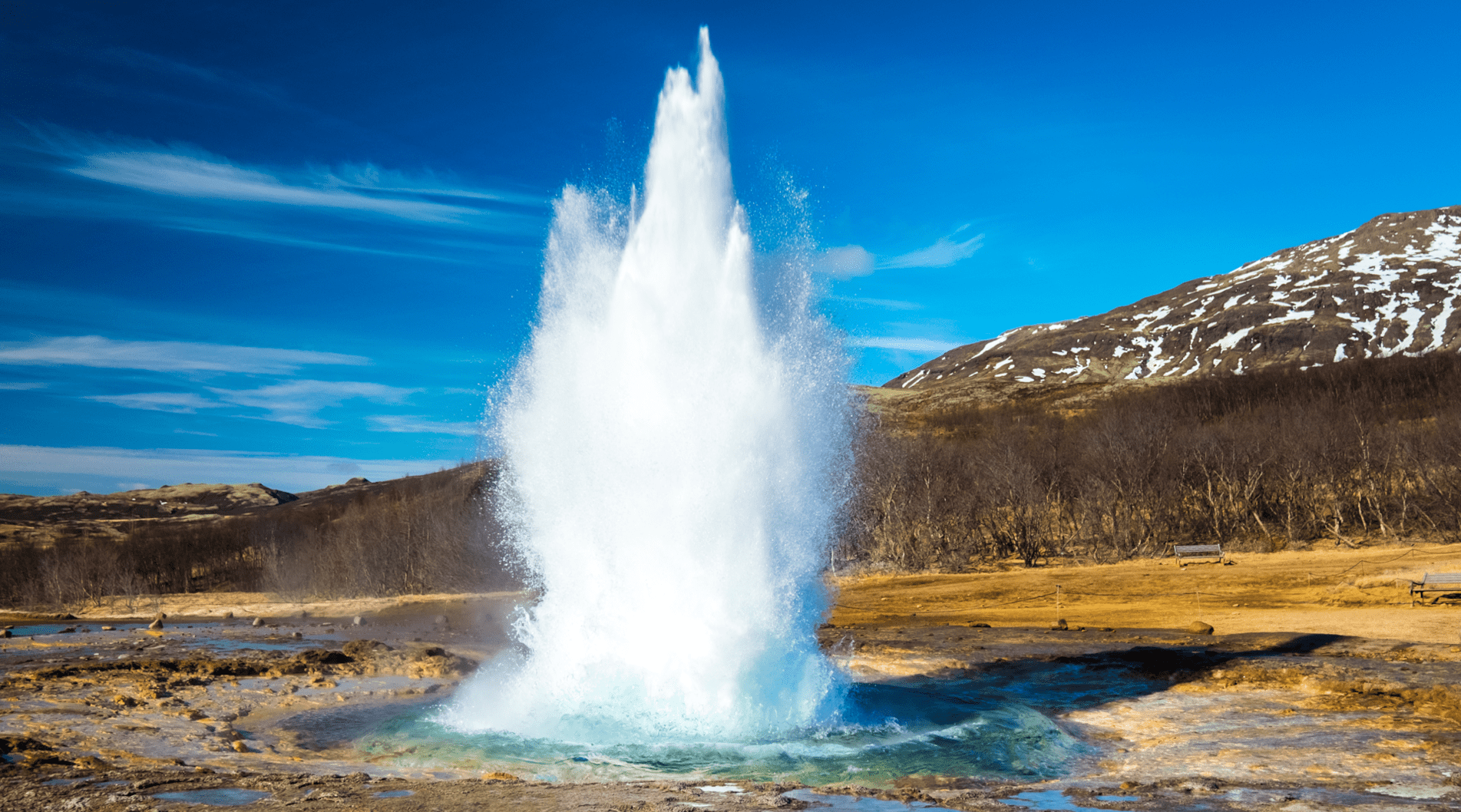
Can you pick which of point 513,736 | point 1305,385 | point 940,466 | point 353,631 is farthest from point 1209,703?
point 1305,385

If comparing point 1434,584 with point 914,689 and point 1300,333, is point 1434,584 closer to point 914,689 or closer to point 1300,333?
point 914,689

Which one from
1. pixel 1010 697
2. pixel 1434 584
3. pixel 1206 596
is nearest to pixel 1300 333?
pixel 1206 596

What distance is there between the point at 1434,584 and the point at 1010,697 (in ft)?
76.0

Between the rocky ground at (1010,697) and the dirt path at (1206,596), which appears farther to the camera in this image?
the dirt path at (1206,596)

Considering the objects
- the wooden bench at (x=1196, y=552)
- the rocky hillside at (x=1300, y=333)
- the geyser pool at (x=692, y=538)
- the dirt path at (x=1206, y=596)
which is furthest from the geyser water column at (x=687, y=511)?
the rocky hillside at (x=1300, y=333)

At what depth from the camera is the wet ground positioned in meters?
10.9

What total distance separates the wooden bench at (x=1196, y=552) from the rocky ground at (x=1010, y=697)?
8031mm

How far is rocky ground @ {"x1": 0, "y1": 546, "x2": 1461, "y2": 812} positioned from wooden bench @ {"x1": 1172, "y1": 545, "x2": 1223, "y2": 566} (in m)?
8.03

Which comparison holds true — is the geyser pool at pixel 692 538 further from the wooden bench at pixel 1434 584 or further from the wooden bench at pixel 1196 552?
the wooden bench at pixel 1196 552

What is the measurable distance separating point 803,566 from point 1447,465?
59.0m

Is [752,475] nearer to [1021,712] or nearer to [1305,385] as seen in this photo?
[1021,712]

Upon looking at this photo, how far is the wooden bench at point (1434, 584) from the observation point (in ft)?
101

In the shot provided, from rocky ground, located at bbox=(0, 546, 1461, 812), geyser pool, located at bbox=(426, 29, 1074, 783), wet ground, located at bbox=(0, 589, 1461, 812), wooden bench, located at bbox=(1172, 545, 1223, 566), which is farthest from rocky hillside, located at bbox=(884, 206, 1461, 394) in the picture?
geyser pool, located at bbox=(426, 29, 1074, 783)

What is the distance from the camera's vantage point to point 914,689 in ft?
68.0
